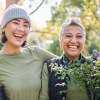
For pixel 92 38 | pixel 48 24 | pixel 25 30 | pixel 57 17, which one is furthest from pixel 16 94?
pixel 92 38

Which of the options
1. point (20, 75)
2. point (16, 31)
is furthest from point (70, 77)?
point (16, 31)

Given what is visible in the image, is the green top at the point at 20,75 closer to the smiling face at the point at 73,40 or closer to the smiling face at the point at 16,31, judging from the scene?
the smiling face at the point at 16,31

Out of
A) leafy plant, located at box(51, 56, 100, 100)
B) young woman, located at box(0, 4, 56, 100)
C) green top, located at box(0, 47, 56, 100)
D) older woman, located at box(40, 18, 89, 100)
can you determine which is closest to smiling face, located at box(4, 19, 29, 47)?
young woman, located at box(0, 4, 56, 100)

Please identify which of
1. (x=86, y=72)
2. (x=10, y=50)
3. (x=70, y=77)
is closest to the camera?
(x=86, y=72)

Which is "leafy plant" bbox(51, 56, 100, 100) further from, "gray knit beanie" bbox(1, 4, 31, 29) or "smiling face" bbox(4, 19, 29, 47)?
"gray knit beanie" bbox(1, 4, 31, 29)

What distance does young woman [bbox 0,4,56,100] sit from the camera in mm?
3035

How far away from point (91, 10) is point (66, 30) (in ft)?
27.5

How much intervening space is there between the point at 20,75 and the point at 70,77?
0.50 metres

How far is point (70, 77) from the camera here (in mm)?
2969

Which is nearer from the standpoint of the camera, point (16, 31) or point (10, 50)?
point (16, 31)

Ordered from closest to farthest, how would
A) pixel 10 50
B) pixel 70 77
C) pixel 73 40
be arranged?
pixel 70 77
pixel 73 40
pixel 10 50

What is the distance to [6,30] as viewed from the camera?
10.4ft

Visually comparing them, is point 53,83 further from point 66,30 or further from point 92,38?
point 92,38

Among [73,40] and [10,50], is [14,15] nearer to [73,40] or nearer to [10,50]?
[10,50]
